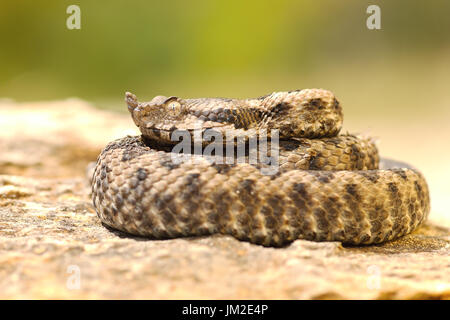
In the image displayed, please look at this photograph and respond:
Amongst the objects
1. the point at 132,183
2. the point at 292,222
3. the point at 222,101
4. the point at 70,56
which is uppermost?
the point at 70,56

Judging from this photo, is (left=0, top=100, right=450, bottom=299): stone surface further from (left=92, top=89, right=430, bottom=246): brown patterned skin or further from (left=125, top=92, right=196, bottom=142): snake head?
(left=125, top=92, right=196, bottom=142): snake head

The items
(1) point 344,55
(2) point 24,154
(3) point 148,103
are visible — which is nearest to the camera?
(3) point 148,103

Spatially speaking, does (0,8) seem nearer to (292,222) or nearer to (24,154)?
(24,154)

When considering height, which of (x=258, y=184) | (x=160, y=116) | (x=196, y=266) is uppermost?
(x=160, y=116)

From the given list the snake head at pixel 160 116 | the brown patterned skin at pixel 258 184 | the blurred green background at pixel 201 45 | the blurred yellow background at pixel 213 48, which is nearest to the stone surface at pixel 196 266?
the brown patterned skin at pixel 258 184

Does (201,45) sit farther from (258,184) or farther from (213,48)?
(258,184)

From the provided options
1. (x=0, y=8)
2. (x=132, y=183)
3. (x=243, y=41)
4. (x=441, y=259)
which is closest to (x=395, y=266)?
(x=441, y=259)

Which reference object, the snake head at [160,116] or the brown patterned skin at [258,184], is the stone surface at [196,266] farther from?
the snake head at [160,116]

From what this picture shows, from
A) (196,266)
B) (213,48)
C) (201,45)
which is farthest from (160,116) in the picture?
(213,48)
